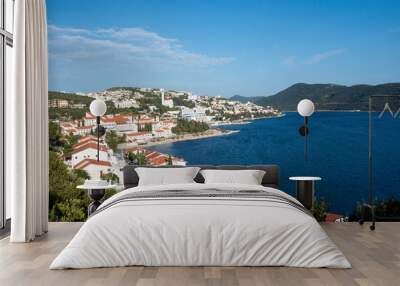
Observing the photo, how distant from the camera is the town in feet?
27.6

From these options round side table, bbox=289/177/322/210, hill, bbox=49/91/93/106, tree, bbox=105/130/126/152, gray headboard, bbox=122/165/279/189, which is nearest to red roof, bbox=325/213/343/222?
round side table, bbox=289/177/322/210

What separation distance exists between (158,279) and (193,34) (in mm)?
4996

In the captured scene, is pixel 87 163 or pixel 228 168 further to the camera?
pixel 87 163

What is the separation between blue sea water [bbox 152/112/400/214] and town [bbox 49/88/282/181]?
0.63 feet

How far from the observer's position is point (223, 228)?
4730 millimetres

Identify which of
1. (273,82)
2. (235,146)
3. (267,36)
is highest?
(267,36)

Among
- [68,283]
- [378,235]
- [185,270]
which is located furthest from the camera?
[378,235]

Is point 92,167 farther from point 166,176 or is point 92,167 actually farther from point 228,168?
point 228,168

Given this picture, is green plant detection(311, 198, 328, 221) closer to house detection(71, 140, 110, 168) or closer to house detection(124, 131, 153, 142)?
house detection(124, 131, 153, 142)

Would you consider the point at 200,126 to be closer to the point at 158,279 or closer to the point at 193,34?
the point at 193,34

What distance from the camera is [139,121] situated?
28.4 feet

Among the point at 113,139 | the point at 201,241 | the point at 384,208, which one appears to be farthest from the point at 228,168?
the point at 201,241

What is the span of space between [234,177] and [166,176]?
780 mm

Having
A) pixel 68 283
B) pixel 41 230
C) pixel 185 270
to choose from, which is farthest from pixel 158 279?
pixel 41 230
